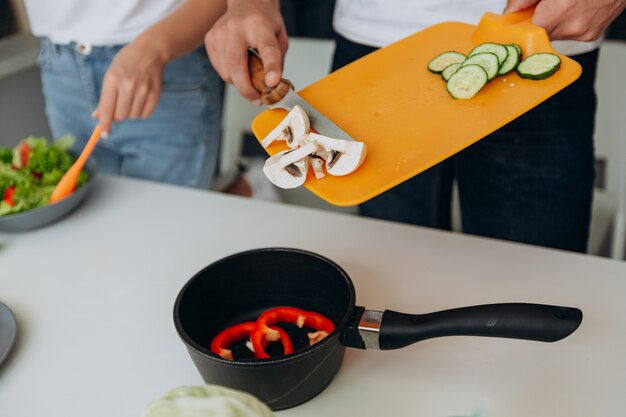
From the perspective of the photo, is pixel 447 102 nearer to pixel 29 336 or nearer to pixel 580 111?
pixel 580 111

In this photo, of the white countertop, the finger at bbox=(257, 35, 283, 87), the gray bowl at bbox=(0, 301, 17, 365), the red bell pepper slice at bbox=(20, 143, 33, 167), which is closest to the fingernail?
the finger at bbox=(257, 35, 283, 87)

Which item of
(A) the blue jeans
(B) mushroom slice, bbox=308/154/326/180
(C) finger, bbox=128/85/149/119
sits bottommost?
(A) the blue jeans

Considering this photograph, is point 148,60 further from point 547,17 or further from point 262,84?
point 547,17

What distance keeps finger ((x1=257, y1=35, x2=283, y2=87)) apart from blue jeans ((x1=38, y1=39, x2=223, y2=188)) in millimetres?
508

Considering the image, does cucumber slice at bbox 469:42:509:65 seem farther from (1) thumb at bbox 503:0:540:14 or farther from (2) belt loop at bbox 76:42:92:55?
(2) belt loop at bbox 76:42:92:55

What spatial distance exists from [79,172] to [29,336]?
0.39 m

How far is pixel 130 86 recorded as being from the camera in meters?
1.15

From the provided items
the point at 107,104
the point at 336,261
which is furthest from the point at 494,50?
the point at 107,104

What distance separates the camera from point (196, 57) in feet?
4.70

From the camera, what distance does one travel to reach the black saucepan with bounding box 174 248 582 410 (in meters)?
0.66

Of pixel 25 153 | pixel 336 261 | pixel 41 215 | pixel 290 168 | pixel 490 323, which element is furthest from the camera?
pixel 25 153

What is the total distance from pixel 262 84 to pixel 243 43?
75 mm

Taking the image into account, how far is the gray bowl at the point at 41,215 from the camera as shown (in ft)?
3.57

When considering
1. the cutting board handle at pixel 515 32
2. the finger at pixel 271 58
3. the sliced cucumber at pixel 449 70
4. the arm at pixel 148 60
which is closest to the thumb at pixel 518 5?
the cutting board handle at pixel 515 32
